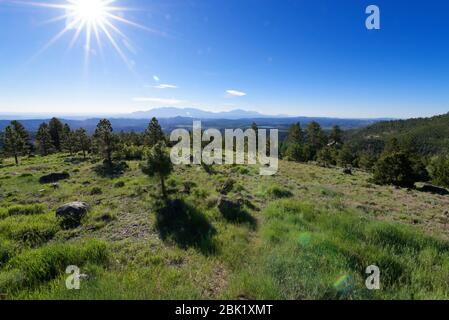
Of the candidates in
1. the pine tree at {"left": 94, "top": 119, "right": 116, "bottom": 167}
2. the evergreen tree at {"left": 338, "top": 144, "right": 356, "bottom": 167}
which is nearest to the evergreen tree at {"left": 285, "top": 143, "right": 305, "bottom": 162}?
the evergreen tree at {"left": 338, "top": 144, "right": 356, "bottom": 167}

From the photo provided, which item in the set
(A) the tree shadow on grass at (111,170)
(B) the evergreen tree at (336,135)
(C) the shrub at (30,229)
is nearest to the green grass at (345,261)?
(C) the shrub at (30,229)

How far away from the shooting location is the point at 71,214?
1065cm

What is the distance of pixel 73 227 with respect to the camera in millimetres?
9812

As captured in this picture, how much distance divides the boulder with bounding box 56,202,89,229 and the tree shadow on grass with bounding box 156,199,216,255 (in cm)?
357

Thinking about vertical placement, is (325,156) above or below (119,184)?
below

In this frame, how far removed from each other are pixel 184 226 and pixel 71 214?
5711mm

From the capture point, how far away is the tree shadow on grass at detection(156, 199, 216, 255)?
762 centimetres

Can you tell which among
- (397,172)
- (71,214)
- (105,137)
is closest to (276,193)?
(71,214)

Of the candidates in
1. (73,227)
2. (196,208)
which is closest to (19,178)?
(73,227)

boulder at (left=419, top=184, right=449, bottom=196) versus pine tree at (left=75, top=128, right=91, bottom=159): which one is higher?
pine tree at (left=75, top=128, right=91, bottom=159)

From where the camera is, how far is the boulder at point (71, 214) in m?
10.1

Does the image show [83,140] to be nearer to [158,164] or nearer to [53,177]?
[53,177]

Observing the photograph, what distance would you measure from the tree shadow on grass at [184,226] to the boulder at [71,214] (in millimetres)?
3568

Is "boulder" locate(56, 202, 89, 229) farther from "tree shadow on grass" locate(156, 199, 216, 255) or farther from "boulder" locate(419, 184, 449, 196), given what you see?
"boulder" locate(419, 184, 449, 196)
